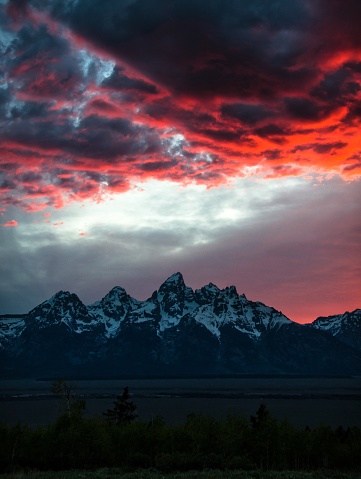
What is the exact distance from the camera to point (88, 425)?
81375 mm

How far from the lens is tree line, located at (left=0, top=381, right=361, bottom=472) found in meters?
78.4

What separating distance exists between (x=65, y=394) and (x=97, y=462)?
15.6m

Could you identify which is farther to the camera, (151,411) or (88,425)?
(151,411)

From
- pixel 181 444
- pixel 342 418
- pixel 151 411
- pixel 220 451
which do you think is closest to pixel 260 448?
pixel 220 451

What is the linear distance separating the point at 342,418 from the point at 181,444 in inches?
4419

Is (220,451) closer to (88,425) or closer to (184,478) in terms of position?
(88,425)

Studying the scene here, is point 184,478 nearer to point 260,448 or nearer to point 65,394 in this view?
point 260,448

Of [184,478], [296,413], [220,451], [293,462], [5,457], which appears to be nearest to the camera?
[184,478]

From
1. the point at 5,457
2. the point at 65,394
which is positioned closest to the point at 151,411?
the point at 65,394

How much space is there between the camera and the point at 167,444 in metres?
85.4

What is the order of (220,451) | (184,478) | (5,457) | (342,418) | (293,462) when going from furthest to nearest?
(342,418) → (293,462) → (220,451) → (5,457) → (184,478)

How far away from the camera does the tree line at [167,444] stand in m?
78.4

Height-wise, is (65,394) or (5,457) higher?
(65,394)

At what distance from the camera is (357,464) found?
85.0 meters
